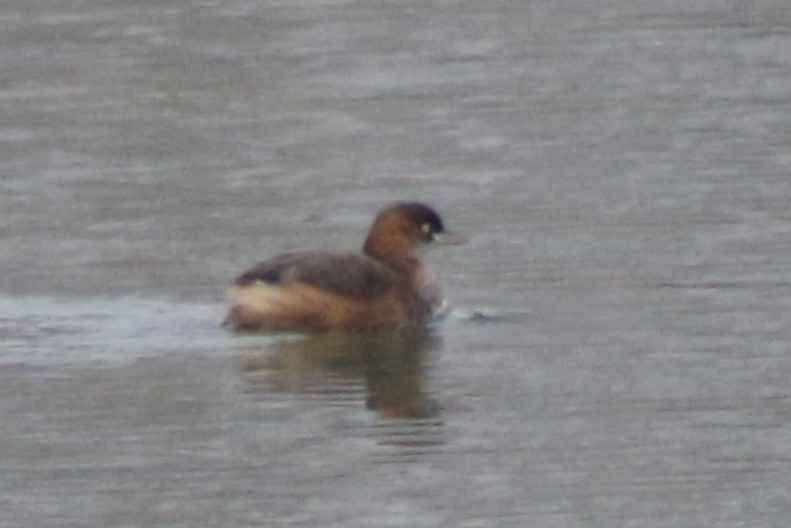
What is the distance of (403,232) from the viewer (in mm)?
12383

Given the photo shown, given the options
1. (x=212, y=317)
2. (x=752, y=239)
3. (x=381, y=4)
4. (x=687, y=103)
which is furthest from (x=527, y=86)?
(x=212, y=317)

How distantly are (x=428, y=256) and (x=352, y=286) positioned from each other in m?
1.72

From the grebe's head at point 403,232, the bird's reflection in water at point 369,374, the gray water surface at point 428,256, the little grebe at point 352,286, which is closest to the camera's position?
the gray water surface at point 428,256

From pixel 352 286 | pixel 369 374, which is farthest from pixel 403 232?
pixel 369 374

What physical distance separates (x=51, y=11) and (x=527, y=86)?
13.5 feet

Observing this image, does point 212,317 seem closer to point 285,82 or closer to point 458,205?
point 458,205

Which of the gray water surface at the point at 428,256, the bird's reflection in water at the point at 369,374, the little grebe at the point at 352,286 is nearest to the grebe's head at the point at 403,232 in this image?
the little grebe at the point at 352,286

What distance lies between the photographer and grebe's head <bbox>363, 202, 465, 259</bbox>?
1235 cm

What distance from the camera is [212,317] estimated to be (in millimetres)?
11797

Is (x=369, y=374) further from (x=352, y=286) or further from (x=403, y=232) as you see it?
(x=403, y=232)

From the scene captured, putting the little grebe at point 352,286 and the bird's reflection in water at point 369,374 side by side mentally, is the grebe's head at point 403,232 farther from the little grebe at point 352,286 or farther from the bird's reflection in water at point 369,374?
the bird's reflection in water at point 369,374

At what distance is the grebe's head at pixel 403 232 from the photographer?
486 inches

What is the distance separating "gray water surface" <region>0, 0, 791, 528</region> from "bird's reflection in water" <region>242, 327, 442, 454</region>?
0.07ft

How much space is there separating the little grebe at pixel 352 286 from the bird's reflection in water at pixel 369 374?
8 centimetres
